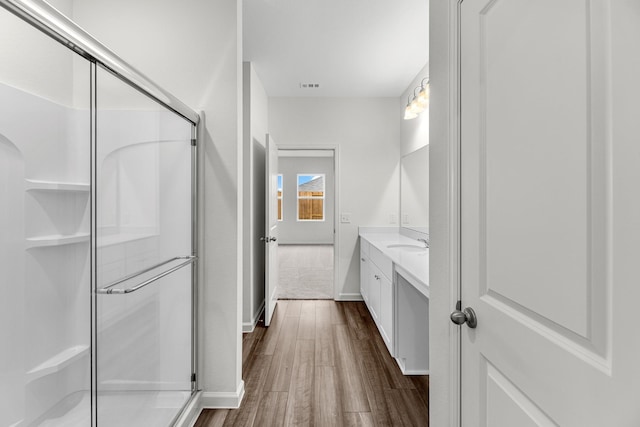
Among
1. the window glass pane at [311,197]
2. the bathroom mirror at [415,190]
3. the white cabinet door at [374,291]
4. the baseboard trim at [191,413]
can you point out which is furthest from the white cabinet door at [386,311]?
the window glass pane at [311,197]

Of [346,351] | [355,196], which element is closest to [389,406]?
[346,351]

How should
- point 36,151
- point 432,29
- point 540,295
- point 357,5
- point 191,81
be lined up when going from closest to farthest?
point 540,295, point 36,151, point 432,29, point 191,81, point 357,5

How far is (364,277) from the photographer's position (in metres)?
3.82

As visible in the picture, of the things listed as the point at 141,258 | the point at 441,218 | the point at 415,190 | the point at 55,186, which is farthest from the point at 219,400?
the point at 415,190

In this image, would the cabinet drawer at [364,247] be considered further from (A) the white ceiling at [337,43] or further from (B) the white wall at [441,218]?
(B) the white wall at [441,218]

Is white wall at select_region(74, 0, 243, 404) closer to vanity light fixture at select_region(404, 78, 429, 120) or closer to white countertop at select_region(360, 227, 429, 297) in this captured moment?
white countertop at select_region(360, 227, 429, 297)

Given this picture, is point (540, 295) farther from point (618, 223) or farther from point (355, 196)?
point (355, 196)

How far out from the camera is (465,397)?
1.05 meters

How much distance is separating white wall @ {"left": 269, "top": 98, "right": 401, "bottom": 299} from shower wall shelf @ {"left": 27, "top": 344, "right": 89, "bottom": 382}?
3.22 m

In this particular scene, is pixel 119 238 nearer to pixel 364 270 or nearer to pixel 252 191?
pixel 252 191

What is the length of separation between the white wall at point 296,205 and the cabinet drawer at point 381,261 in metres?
5.82

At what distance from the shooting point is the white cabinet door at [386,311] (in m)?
2.55

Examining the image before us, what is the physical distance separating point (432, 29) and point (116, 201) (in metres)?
1.39

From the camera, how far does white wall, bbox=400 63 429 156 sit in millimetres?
3252
